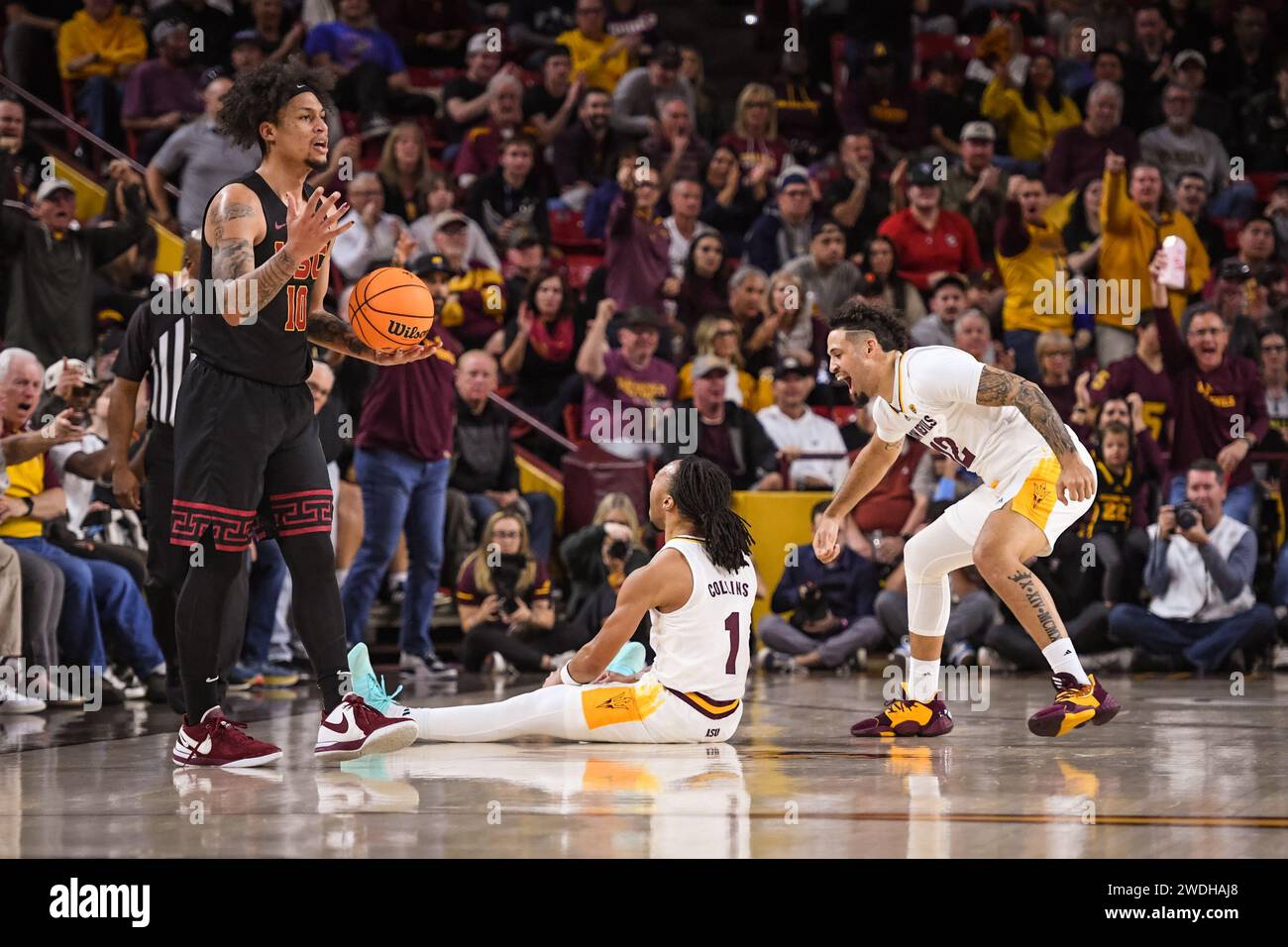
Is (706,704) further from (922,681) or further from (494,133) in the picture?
(494,133)

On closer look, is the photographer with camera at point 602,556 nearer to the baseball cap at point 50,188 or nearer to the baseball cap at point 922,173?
the baseball cap at point 922,173

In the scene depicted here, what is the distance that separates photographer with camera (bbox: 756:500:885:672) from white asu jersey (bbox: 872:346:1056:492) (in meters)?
3.71

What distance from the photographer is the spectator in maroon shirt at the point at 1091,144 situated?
1376cm

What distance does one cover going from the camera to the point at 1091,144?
13.8 m

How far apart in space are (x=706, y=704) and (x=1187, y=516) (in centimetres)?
485

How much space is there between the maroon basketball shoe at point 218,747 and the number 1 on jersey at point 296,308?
1367 mm

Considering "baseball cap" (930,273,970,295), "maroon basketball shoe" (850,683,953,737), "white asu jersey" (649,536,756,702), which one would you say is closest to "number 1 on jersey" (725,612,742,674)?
"white asu jersey" (649,536,756,702)

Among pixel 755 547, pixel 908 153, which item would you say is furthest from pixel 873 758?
pixel 908 153

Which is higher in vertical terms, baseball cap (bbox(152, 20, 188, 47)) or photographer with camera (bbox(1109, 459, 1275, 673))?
baseball cap (bbox(152, 20, 188, 47))

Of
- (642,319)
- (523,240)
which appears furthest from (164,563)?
(523,240)

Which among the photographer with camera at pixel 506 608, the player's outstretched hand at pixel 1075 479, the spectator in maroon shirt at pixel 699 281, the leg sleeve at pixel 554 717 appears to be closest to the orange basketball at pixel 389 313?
the leg sleeve at pixel 554 717

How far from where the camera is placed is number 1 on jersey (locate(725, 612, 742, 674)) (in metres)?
6.13

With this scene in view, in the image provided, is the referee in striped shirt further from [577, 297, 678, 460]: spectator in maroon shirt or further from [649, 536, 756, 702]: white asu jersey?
[577, 297, 678, 460]: spectator in maroon shirt
